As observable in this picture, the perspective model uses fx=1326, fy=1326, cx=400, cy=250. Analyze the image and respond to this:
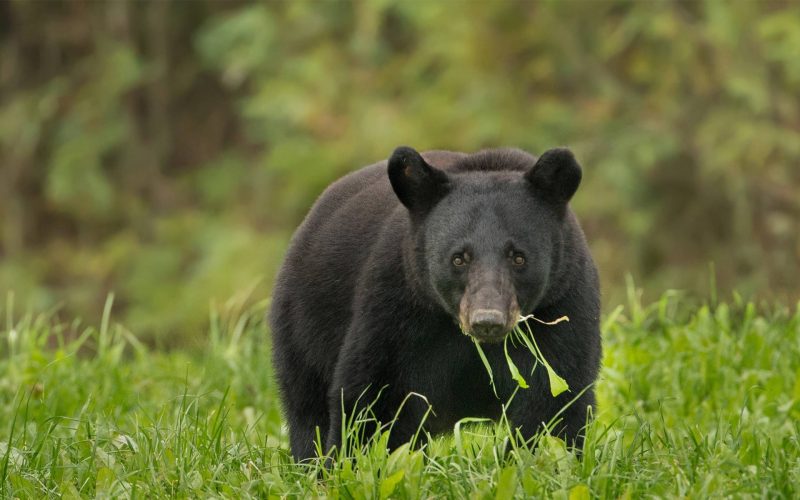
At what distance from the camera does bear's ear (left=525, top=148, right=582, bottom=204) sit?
13.0 feet

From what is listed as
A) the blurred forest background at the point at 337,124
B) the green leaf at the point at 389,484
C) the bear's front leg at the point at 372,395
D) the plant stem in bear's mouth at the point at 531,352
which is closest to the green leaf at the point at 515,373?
the plant stem in bear's mouth at the point at 531,352

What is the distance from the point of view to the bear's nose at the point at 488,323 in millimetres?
3623

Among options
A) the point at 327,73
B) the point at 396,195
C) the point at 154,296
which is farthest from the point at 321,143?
the point at 396,195

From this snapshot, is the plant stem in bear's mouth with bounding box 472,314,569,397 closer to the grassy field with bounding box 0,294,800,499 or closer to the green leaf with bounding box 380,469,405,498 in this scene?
the grassy field with bounding box 0,294,800,499

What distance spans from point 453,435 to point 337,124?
32.4 ft

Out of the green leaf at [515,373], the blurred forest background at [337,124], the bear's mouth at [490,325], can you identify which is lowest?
the blurred forest background at [337,124]

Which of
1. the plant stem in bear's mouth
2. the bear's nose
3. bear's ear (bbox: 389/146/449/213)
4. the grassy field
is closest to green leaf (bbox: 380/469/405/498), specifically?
the grassy field

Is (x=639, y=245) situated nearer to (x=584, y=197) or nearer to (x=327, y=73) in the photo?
(x=584, y=197)

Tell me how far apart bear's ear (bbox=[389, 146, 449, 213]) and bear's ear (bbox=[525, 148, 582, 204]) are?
0.27 m

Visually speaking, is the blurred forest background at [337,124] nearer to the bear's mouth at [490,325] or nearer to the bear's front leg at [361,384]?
the bear's front leg at [361,384]

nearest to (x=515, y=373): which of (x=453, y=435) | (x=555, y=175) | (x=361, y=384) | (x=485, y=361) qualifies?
(x=485, y=361)

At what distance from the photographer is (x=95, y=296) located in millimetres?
15242

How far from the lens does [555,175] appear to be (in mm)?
4000

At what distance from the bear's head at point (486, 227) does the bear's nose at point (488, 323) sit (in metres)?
0.06
